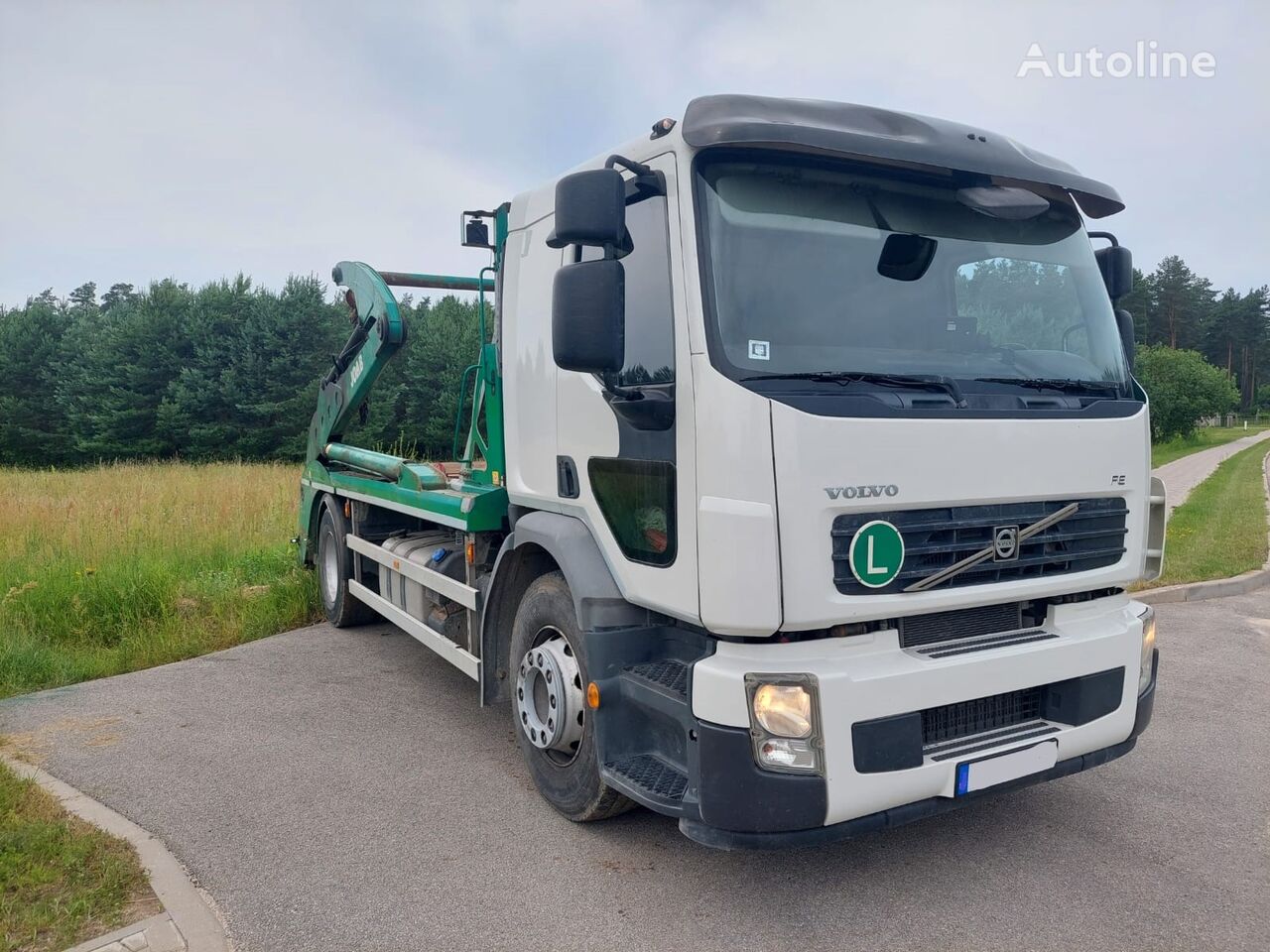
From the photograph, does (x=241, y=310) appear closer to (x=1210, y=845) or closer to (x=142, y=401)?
(x=142, y=401)

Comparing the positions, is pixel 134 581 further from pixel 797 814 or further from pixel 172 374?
pixel 172 374

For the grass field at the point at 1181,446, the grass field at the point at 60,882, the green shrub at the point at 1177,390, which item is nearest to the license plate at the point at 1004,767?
the grass field at the point at 60,882

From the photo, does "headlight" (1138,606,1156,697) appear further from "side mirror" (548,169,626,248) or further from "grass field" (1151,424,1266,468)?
"grass field" (1151,424,1266,468)

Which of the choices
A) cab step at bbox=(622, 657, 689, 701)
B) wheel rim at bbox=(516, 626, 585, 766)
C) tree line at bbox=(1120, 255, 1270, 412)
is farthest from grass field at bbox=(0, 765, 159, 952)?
tree line at bbox=(1120, 255, 1270, 412)

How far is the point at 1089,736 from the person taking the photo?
350 centimetres

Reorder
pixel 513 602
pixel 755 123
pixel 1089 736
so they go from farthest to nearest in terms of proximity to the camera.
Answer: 1. pixel 513 602
2. pixel 1089 736
3. pixel 755 123

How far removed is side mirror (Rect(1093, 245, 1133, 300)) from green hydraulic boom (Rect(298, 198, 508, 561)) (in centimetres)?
287

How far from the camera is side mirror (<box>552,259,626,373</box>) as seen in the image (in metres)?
3.19

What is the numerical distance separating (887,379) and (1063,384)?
34.6 inches

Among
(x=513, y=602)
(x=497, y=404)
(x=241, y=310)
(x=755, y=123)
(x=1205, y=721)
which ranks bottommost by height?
(x=1205, y=721)

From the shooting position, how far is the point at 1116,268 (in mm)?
4219

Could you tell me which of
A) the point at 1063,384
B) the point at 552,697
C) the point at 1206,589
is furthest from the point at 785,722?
the point at 1206,589

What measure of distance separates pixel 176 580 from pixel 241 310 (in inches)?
1229

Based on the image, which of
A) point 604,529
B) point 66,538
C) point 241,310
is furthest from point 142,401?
point 604,529
